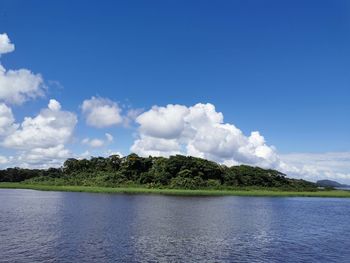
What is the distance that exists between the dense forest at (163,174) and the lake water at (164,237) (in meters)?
72.0

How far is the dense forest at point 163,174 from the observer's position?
137 metres

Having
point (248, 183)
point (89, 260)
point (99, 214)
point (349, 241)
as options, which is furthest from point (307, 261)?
point (248, 183)

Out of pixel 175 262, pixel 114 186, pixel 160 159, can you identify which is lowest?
pixel 175 262

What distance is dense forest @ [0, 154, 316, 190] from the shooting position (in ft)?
448

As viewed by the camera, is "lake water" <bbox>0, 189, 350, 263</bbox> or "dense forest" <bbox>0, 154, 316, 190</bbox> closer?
"lake water" <bbox>0, 189, 350, 263</bbox>

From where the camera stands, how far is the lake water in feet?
110

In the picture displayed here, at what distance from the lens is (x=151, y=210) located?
67.6 metres

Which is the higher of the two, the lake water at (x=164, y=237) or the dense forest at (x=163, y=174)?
the dense forest at (x=163, y=174)

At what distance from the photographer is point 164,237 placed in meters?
42.1

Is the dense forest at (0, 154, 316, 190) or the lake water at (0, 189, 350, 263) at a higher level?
the dense forest at (0, 154, 316, 190)

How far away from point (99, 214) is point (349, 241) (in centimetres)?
3501

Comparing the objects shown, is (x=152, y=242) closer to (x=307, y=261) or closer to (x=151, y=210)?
(x=307, y=261)

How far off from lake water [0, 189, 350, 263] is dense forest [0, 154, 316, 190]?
72.0 m

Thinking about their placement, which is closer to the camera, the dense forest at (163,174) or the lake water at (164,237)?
the lake water at (164,237)
